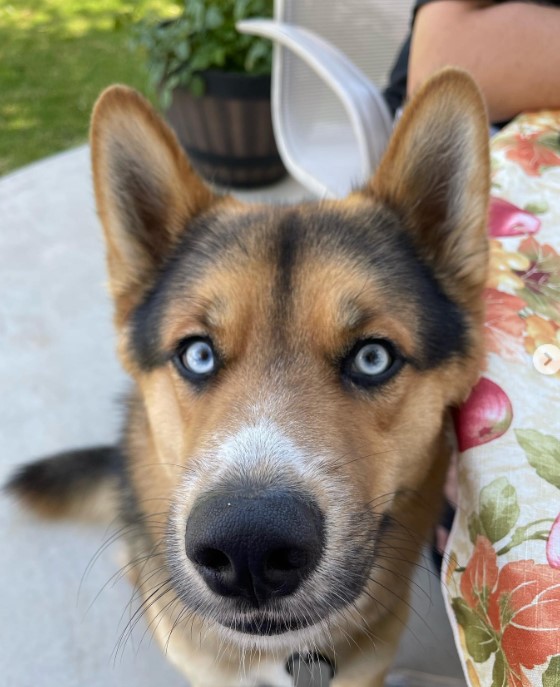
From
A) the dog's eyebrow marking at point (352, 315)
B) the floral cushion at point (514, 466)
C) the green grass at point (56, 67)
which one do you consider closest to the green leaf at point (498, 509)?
the floral cushion at point (514, 466)

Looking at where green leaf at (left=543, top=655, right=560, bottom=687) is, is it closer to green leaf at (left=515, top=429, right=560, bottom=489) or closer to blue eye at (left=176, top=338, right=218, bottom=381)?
green leaf at (left=515, top=429, right=560, bottom=489)

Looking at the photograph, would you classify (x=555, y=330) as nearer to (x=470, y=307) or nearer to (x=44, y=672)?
(x=470, y=307)

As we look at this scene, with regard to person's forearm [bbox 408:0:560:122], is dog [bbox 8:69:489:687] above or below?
below

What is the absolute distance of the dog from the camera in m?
1.23

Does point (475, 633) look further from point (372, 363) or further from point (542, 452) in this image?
point (372, 363)

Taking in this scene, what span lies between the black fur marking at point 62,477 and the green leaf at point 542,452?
179 centimetres

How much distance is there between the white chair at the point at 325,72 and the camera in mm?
2996

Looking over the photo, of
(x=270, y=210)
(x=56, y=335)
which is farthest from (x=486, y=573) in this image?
(x=56, y=335)

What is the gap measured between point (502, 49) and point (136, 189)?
138 centimetres

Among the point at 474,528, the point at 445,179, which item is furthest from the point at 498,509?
the point at 445,179

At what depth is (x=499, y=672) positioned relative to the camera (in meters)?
1.16

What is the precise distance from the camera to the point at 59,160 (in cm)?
520

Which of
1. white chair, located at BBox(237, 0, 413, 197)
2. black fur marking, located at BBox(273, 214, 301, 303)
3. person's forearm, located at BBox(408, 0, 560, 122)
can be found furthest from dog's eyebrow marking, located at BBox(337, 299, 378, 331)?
white chair, located at BBox(237, 0, 413, 197)

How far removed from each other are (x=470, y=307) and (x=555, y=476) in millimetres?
584
